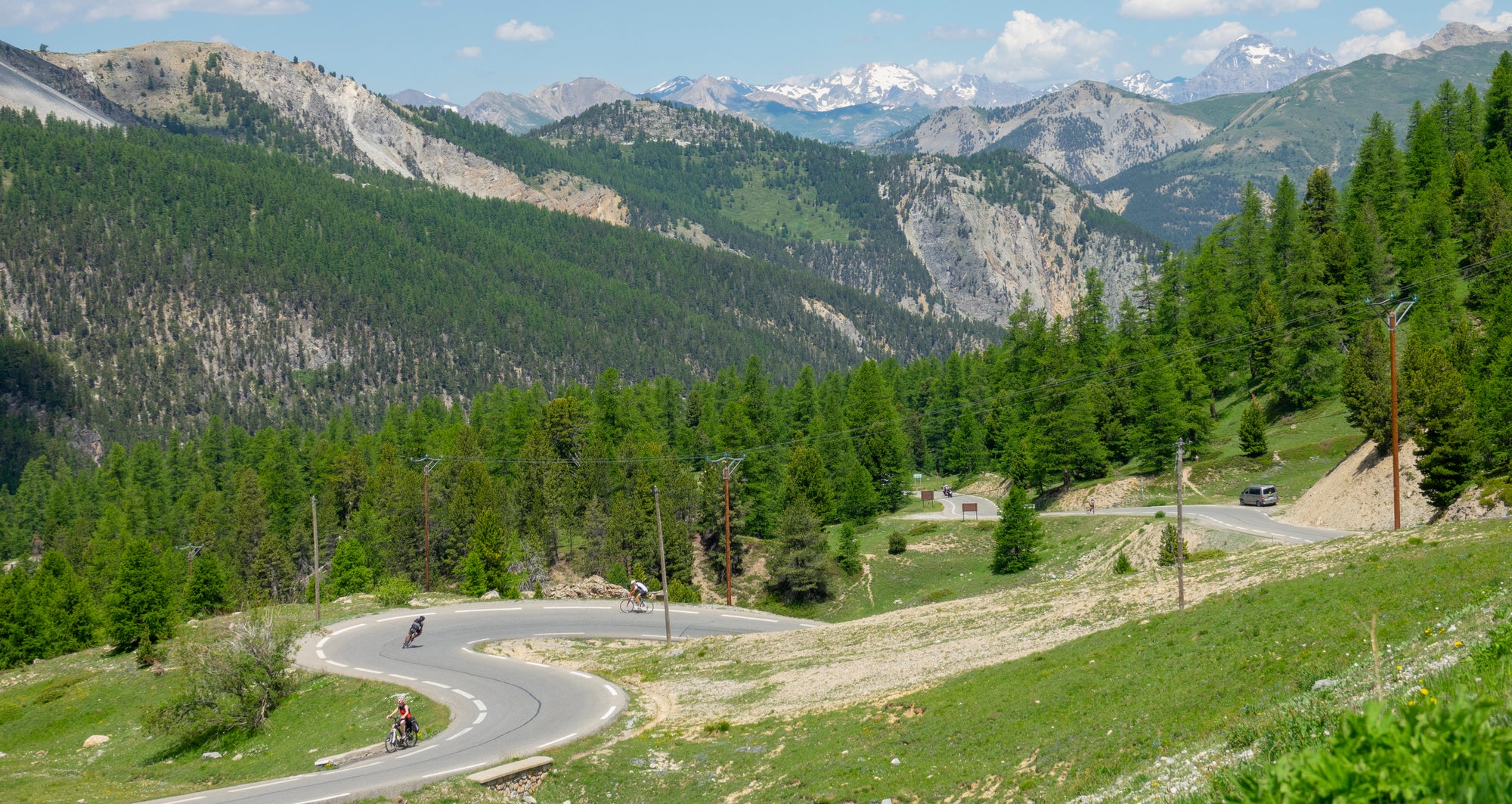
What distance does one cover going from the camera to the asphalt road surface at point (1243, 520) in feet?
193

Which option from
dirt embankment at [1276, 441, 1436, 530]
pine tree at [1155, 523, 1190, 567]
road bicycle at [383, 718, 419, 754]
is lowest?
road bicycle at [383, 718, 419, 754]

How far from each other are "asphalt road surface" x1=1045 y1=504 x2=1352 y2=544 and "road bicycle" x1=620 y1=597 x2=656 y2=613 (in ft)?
123

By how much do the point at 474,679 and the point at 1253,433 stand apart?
64553 millimetres

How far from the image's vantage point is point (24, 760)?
47969 mm

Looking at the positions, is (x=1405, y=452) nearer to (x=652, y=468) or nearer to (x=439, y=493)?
(x=652, y=468)

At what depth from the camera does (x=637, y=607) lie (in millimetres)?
67250

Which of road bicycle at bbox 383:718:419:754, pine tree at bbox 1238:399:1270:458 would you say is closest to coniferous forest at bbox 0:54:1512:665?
pine tree at bbox 1238:399:1270:458

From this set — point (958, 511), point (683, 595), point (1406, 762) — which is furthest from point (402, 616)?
point (1406, 762)

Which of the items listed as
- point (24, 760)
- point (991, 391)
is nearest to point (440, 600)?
point (24, 760)

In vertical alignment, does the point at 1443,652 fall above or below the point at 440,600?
above

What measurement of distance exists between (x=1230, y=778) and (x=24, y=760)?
57120mm

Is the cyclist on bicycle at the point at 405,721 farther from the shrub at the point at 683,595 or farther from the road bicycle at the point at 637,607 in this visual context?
the shrub at the point at 683,595

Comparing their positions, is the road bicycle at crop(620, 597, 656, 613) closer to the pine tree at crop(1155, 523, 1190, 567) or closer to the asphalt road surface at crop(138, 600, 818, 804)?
the asphalt road surface at crop(138, 600, 818, 804)

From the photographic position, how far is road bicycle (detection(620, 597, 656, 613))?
67.1 m
